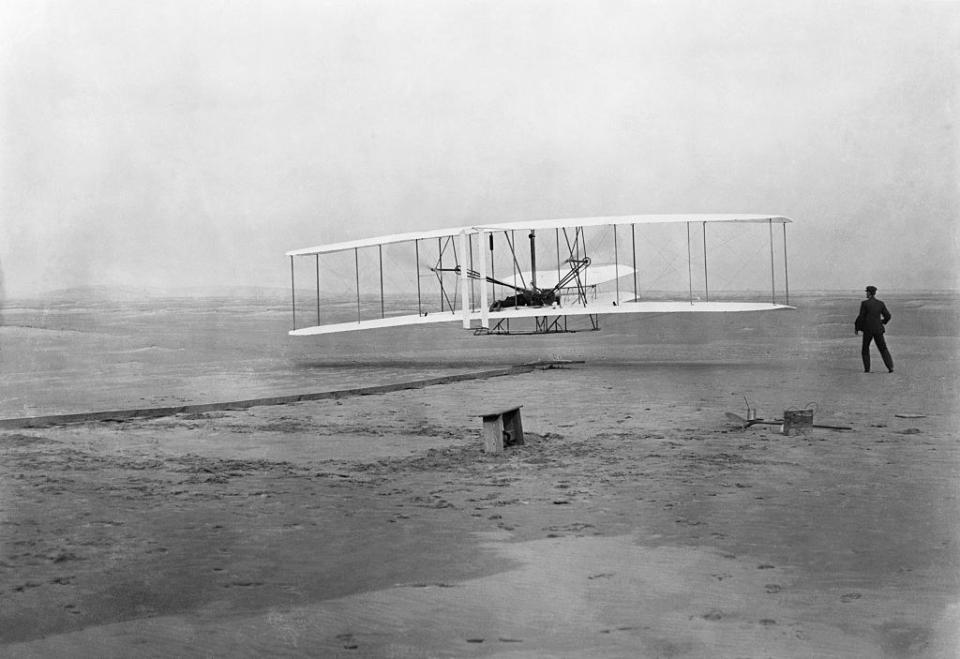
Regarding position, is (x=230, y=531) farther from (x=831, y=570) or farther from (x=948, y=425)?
(x=948, y=425)

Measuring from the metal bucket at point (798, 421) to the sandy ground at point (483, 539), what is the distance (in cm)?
28

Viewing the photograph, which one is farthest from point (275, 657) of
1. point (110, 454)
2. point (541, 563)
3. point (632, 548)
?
point (110, 454)

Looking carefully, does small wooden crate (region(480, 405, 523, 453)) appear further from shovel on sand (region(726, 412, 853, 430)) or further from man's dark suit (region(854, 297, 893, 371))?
man's dark suit (region(854, 297, 893, 371))

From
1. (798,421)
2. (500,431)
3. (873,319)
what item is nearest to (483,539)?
(500,431)

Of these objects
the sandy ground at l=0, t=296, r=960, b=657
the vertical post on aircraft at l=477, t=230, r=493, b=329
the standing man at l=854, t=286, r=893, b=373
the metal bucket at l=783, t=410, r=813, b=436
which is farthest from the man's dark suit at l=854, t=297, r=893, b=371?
the vertical post on aircraft at l=477, t=230, r=493, b=329

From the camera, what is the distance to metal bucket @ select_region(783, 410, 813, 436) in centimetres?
1102

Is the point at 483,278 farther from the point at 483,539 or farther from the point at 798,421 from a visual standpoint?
the point at 483,539

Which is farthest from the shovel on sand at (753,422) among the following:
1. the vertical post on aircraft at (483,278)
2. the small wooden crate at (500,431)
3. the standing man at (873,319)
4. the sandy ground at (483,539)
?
the vertical post on aircraft at (483,278)

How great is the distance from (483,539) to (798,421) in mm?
5714

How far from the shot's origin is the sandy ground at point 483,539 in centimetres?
515

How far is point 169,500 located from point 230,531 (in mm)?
1346

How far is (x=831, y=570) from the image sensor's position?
598 cm

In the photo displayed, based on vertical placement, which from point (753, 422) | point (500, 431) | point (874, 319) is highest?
point (874, 319)

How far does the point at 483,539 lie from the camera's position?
689 centimetres
